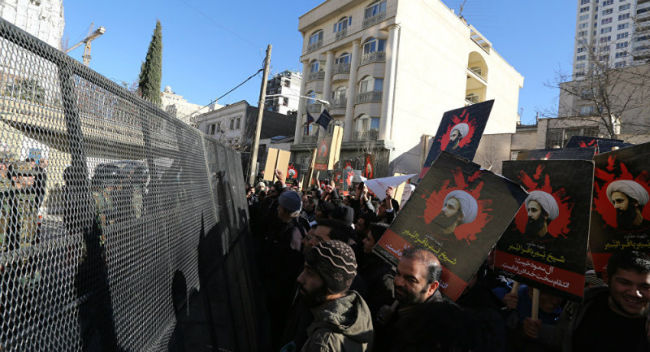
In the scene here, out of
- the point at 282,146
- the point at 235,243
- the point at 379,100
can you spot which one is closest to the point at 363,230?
the point at 235,243

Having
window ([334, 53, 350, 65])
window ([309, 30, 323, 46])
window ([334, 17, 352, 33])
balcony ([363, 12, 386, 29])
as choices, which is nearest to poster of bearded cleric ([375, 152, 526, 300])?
balcony ([363, 12, 386, 29])

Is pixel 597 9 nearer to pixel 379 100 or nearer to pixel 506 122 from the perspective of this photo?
pixel 506 122

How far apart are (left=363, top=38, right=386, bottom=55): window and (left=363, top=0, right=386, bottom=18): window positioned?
2.06m

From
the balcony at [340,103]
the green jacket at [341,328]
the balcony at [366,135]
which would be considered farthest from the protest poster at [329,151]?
the balcony at [340,103]

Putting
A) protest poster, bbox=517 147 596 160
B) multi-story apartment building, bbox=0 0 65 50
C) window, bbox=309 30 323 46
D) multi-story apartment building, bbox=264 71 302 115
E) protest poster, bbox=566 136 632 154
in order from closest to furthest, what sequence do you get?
protest poster, bbox=517 147 596 160 → protest poster, bbox=566 136 632 154 → multi-story apartment building, bbox=0 0 65 50 → window, bbox=309 30 323 46 → multi-story apartment building, bbox=264 71 302 115

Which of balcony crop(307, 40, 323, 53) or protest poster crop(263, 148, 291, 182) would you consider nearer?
protest poster crop(263, 148, 291, 182)

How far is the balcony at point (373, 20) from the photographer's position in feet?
89.0

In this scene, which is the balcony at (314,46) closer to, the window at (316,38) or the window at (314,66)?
the window at (316,38)

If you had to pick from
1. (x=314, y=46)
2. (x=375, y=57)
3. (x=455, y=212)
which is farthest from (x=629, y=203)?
(x=314, y=46)

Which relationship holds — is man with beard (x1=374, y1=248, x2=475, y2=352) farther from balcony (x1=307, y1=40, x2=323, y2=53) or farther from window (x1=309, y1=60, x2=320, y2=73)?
balcony (x1=307, y1=40, x2=323, y2=53)

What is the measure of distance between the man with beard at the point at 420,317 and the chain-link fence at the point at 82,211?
48.6 inches

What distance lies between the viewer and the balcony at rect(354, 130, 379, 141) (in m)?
27.2

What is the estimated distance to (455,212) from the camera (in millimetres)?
2424

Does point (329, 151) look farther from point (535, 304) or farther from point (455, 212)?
point (535, 304)
